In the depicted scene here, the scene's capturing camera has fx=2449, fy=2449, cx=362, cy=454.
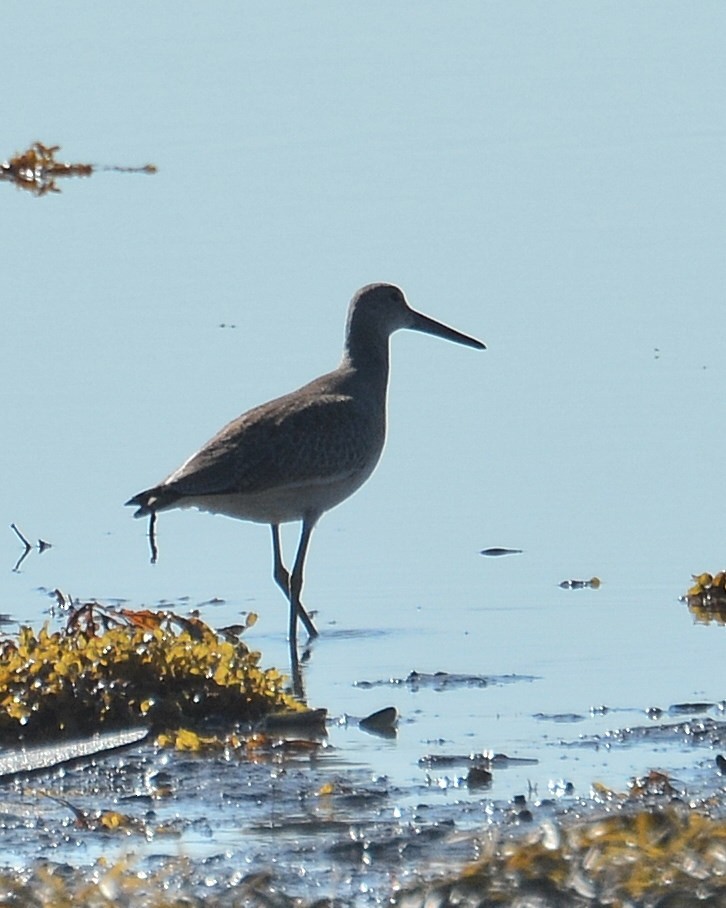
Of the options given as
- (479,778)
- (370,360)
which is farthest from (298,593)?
(479,778)

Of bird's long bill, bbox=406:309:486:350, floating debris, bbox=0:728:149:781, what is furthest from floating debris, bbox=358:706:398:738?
bird's long bill, bbox=406:309:486:350

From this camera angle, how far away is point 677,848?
484 centimetres

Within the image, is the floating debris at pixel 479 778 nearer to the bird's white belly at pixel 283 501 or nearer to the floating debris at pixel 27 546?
the bird's white belly at pixel 283 501

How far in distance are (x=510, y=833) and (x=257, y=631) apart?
345 cm

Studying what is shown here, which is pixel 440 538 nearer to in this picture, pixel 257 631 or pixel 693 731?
pixel 257 631

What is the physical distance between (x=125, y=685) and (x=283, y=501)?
238 cm

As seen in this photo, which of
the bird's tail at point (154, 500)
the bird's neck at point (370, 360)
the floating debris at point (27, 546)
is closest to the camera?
the bird's tail at point (154, 500)

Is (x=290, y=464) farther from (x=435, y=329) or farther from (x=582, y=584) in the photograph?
(x=435, y=329)

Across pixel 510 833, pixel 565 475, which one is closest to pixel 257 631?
pixel 565 475

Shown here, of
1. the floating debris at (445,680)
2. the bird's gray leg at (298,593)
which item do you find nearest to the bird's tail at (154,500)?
the bird's gray leg at (298,593)

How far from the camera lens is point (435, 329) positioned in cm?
1138

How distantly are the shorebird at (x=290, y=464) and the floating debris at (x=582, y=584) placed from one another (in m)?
0.99

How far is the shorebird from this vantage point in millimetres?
9141

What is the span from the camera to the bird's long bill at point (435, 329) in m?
11.2
